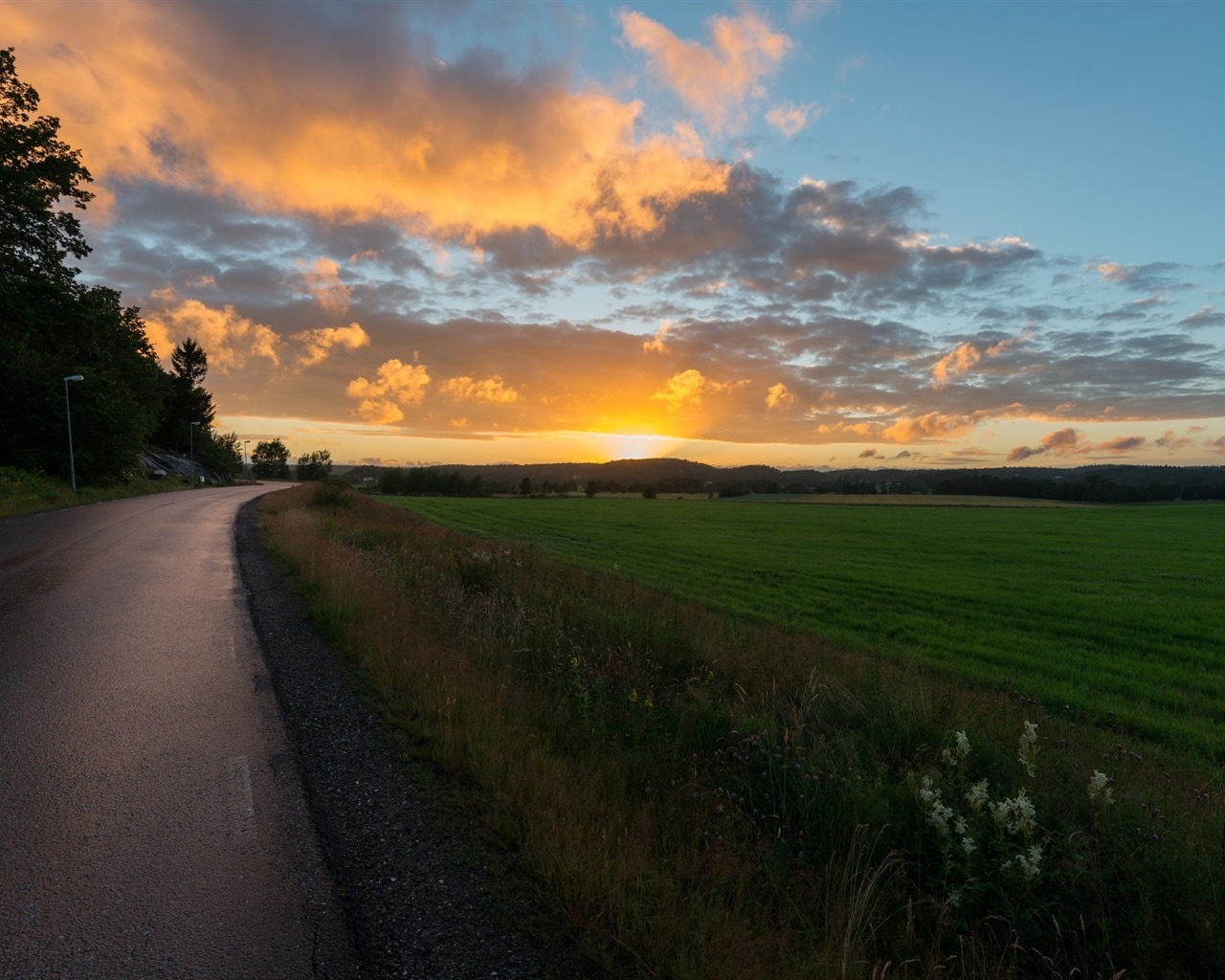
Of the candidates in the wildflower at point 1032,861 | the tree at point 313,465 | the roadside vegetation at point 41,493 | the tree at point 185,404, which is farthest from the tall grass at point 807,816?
the tree at point 313,465

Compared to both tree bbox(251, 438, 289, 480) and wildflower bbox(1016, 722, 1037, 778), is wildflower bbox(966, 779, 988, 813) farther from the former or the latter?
tree bbox(251, 438, 289, 480)

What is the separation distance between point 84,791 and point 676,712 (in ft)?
15.7

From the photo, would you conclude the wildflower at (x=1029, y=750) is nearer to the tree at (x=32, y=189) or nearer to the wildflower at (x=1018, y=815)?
the wildflower at (x=1018, y=815)

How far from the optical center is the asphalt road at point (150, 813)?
3100 millimetres

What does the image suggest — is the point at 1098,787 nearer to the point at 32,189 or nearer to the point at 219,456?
the point at 32,189

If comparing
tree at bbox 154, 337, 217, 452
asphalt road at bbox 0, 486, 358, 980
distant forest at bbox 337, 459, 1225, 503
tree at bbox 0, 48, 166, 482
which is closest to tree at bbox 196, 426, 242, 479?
tree at bbox 154, 337, 217, 452

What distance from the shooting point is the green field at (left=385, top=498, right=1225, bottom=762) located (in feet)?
34.1

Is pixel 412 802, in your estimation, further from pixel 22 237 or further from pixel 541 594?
pixel 22 237

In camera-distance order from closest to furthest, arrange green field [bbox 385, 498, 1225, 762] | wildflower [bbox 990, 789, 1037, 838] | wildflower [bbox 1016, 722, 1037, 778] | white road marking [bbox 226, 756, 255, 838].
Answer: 1. wildflower [bbox 990, 789, 1037, 838]
2. white road marking [bbox 226, 756, 255, 838]
3. wildflower [bbox 1016, 722, 1037, 778]
4. green field [bbox 385, 498, 1225, 762]

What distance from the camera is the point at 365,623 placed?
9.03 m

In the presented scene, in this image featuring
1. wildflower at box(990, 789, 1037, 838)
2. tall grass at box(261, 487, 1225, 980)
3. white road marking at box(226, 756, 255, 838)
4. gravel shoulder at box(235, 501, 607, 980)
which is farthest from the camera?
white road marking at box(226, 756, 255, 838)

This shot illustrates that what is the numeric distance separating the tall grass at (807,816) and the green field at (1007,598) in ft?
12.3

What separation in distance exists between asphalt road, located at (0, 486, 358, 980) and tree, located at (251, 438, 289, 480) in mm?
198655

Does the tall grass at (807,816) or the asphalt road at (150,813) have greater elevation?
the asphalt road at (150,813)
